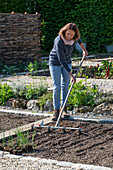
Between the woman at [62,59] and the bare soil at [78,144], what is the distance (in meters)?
0.58

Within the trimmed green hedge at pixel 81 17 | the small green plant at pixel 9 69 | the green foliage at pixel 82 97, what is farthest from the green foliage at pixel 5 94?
the trimmed green hedge at pixel 81 17

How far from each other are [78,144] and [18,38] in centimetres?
778

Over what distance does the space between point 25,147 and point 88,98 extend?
2399 millimetres

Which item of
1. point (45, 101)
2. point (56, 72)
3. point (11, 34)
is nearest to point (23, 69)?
point (11, 34)

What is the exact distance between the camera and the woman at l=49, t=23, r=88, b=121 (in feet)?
17.1

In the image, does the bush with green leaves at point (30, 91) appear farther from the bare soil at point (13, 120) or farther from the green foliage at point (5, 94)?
the bare soil at point (13, 120)

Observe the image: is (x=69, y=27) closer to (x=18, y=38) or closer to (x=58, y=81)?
(x=58, y=81)

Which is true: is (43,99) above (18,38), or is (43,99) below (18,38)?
below

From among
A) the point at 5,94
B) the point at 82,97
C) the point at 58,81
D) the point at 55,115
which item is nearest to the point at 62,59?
the point at 58,81

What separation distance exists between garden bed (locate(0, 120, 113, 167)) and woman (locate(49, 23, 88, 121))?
1.95ft

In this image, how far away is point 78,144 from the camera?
4.42 m

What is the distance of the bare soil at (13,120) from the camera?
5.38 metres

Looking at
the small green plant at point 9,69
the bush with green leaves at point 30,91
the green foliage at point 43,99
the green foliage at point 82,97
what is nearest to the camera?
the green foliage at point 82,97

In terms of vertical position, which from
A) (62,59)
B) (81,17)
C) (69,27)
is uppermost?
(69,27)
